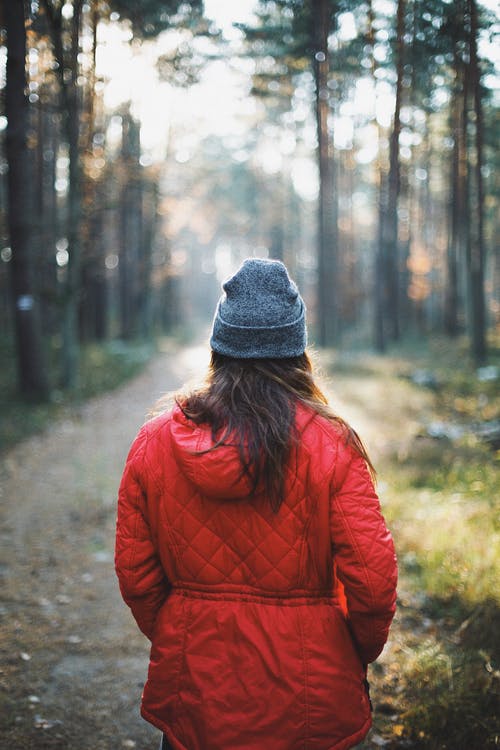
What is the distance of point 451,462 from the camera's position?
7641mm

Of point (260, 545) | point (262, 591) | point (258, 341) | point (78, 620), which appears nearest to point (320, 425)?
point (258, 341)

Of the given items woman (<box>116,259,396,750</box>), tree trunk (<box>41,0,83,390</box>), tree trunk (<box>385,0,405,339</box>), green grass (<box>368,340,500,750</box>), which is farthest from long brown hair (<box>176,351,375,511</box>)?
tree trunk (<box>385,0,405,339</box>)

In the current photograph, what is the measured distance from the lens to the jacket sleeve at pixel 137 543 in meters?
2.06

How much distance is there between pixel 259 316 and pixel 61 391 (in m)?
12.6

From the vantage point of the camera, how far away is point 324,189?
794 inches

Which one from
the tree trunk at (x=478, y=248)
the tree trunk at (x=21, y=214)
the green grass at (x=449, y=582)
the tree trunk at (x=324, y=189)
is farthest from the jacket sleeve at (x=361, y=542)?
the tree trunk at (x=324, y=189)

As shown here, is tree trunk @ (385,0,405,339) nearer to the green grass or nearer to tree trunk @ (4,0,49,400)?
tree trunk @ (4,0,49,400)

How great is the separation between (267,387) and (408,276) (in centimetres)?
3260

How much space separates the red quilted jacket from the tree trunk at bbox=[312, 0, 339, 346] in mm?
18105

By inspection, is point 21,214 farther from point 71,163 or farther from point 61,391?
point 61,391

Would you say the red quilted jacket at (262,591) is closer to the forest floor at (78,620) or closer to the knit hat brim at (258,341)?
the knit hat brim at (258,341)

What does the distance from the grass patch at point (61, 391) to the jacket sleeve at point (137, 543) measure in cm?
793

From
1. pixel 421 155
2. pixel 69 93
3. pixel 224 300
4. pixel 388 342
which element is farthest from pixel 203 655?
pixel 421 155

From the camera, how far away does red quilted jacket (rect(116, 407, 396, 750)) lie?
1893 mm
